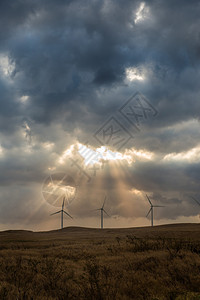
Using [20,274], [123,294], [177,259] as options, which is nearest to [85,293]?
[123,294]

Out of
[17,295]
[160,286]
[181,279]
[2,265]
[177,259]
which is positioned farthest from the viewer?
[2,265]

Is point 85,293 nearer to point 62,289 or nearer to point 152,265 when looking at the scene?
point 62,289

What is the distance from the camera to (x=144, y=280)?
473 inches

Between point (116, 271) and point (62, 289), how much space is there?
3844mm

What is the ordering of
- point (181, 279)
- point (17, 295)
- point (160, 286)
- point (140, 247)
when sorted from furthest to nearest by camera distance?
point (140, 247) → point (181, 279) → point (160, 286) → point (17, 295)

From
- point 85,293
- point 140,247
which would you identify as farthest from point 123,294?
point 140,247

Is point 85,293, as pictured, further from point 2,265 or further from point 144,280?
point 2,265

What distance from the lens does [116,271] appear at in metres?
14.4

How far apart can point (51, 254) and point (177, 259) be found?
12387 mm

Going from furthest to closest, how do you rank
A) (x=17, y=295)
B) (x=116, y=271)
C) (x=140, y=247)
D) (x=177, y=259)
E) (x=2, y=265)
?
1. (x=140, y=247)
2. (x=2, y=265)
3. (x=177, y=259)
4. (x=116, y=271)
5. (x=17, y=295)

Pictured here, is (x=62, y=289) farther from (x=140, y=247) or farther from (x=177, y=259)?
(x=140, y=247)

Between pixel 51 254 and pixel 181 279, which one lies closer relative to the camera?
pixel 181 279

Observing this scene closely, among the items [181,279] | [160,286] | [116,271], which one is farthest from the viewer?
[116,271]

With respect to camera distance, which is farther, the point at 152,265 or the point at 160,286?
the point at 152,265
